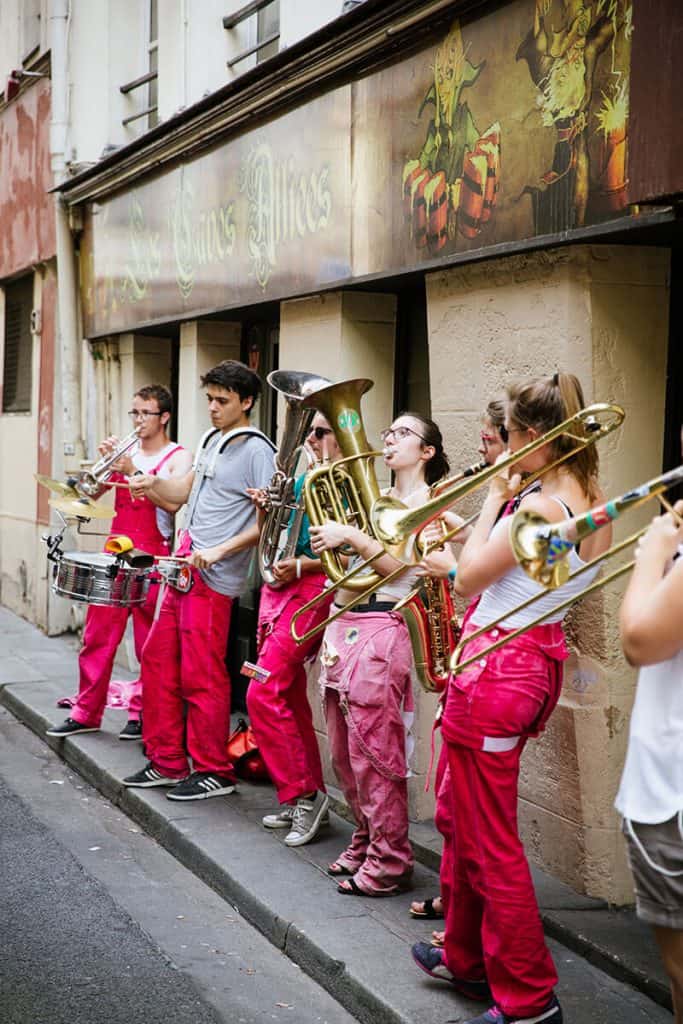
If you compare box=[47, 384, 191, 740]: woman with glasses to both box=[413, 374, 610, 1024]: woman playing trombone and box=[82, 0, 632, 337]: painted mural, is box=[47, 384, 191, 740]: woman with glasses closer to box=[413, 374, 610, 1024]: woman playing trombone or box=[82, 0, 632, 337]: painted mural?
box=[82, 0, 632, 337]: painted mural

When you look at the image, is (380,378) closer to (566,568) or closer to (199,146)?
(199,146)

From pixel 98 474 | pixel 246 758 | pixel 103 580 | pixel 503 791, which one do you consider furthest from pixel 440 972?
pixel 98 474

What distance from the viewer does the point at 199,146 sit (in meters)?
8.91

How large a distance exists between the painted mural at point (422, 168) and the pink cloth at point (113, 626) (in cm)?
139

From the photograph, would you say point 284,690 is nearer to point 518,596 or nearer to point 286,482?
point 286,482

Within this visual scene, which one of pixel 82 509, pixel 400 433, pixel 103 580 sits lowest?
→ pixel 103 580

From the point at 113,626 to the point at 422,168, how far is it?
3340mm

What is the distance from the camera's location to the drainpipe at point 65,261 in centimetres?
1155

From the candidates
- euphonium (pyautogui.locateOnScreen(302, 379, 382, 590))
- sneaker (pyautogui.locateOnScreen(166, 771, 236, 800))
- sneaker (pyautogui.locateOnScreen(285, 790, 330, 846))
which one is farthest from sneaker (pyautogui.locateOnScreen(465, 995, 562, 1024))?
sneaker (pyautogui.locateOnScreen(166, 771, 236, 800))

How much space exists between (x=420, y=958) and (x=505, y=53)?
10.9 ft

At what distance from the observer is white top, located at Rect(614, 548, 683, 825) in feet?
10.5

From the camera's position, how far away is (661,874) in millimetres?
3189

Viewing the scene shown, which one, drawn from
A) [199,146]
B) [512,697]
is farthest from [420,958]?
[199,146]

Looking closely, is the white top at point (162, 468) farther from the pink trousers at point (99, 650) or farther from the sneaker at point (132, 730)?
the sneaker at point (132, 730)
